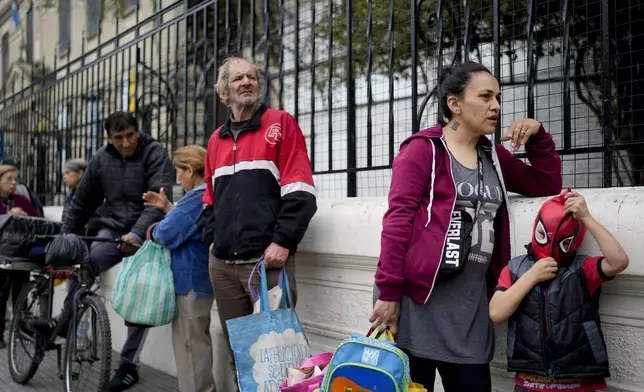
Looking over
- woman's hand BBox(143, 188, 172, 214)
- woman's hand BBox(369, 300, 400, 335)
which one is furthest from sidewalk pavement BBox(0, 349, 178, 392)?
woman's hand BBox(369, 300, 400, 335)

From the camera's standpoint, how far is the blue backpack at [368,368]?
8.23 ft

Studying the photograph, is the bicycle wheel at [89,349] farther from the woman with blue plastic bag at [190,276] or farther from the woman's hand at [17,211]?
the woman's hand at [17,211]

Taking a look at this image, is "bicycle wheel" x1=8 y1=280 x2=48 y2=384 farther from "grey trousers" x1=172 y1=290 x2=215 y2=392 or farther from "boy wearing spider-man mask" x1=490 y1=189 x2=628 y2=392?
"boy wearing spider-man mask" x1=490 y1=189 x2=628 y2=392

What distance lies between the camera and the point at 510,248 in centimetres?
288

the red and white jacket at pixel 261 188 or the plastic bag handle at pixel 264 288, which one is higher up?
the red and white jacket at pixel 261 188

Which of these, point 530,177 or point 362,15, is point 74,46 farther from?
point 530,177

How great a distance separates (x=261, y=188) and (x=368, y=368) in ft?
4.85

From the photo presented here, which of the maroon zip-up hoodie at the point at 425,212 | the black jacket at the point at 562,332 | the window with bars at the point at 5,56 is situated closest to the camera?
the black jacket at the point at 562,332

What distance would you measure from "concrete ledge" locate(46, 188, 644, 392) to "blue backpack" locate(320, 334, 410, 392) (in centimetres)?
72

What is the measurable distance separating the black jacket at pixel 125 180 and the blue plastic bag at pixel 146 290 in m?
0.70

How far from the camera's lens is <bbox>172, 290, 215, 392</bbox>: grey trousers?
451 cm

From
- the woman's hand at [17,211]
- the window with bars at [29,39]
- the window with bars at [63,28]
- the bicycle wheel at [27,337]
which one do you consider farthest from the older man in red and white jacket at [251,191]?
the window with bars at [29,39]

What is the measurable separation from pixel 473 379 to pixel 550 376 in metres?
0.38

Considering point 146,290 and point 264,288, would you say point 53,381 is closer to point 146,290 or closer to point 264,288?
point 146,290
